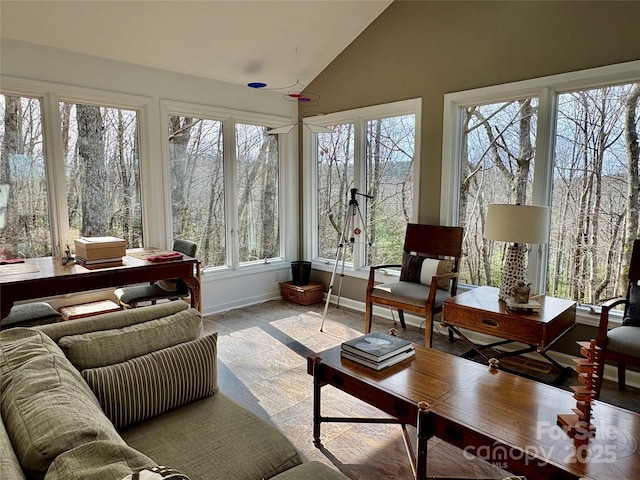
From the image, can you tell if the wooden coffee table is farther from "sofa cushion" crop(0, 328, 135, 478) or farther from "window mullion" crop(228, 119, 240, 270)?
"window mullion" crop(228, 119, 240, 270)

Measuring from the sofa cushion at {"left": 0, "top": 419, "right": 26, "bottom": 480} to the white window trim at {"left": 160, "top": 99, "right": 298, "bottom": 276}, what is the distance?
3414 mm

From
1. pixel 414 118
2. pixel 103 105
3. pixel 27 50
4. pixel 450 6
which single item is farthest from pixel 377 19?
pixel 27 50

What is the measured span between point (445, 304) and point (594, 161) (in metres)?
1.54

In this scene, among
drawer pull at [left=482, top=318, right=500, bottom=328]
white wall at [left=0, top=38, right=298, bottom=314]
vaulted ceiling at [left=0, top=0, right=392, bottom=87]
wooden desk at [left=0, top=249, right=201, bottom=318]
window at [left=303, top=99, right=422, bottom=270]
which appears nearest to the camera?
wooden desk at [left=0, top=249, right=201, bottom=318]

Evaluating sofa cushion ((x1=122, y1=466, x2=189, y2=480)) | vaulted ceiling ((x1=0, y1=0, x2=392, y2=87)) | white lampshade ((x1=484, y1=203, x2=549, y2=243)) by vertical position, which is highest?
vaulted ceiling ((x1=0, y1=0, x2=392, y2=87))

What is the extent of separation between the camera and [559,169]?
3.29 metres

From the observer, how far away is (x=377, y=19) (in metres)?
4.17

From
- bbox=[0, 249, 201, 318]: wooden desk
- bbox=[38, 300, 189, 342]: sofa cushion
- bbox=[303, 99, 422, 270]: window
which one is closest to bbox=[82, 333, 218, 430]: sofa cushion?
bbox=[38, 300, 189, 342]: sofa cushion

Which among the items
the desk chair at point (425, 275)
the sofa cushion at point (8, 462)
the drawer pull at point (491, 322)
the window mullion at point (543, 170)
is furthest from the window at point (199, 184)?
the sofa cushion at point (8, 462)

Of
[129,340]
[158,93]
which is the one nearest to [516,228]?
[129,340]

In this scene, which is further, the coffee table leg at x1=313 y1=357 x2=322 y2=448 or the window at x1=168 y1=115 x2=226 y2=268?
the window at x1=168 y1=115 x2=226 y2=268

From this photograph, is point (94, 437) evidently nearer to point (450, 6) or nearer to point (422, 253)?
point (422, 253)

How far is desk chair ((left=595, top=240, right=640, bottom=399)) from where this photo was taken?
7.91ft

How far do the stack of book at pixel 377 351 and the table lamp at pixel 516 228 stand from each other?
3.77 ft
